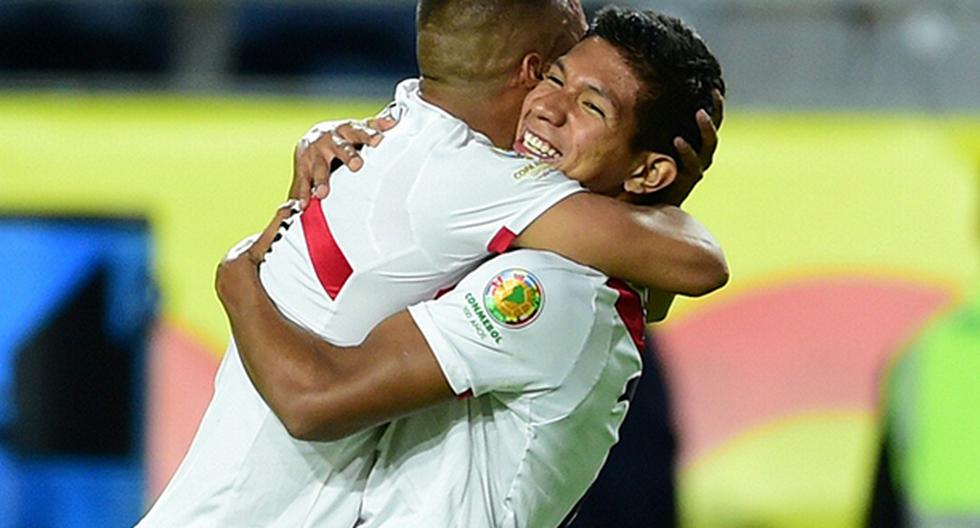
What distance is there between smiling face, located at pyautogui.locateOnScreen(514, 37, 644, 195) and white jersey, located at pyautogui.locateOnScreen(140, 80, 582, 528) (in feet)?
0.19

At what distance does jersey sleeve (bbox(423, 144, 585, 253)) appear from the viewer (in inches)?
102

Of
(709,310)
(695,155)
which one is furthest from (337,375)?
(709,310)

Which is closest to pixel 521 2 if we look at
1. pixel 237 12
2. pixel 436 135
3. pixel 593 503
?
pixel 436 135

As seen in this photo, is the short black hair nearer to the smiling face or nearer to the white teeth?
the smiling face

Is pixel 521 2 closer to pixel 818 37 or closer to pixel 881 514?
pixel 881 514

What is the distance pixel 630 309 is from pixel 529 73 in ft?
1.22

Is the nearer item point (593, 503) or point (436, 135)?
point (436, 135)

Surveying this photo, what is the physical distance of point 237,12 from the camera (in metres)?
6.30

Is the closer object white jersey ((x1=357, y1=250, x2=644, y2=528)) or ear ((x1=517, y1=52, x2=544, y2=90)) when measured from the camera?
white jersey ((x1=357, y1=250, x2=644, y2=528))

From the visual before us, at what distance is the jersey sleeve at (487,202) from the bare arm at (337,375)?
0.15m

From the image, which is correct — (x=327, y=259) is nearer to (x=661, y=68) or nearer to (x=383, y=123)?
(x=383, y=123)

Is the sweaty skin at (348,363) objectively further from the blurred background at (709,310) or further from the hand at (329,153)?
the blurred background at (709,310)

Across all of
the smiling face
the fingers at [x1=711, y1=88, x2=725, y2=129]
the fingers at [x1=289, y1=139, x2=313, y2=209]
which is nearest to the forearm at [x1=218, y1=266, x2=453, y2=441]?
the fingers at [x1=289, y1=139, x2=313, y2=209]

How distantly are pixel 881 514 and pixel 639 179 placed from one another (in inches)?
104
